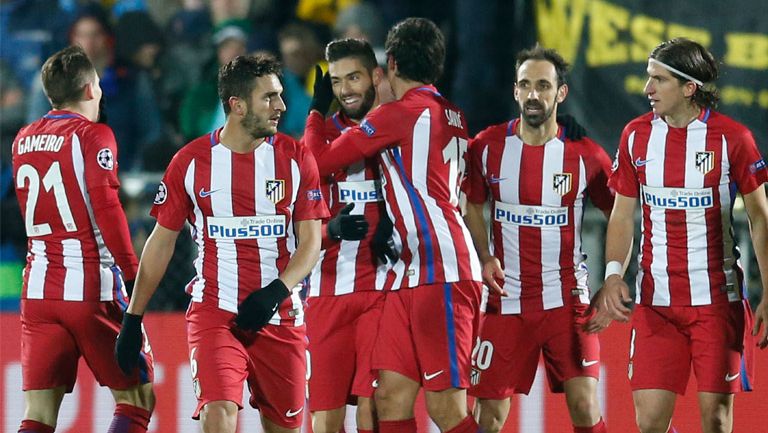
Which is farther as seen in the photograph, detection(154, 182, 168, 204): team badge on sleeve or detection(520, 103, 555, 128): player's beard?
detection(520, 103, 555, 128): player's beard

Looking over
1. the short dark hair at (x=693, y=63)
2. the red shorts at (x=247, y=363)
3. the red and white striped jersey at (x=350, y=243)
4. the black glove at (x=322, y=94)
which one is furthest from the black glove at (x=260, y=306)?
the short dark hair at (x=693, y=63)

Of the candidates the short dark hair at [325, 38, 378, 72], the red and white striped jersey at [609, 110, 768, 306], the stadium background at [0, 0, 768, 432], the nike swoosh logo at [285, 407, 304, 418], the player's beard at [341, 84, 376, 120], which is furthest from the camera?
the stadium background at [0, 0, 768, 432]

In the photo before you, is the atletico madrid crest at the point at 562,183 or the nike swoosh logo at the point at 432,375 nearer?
the nike swoosh logo at the point at 432,375

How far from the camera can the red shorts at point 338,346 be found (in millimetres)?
6180

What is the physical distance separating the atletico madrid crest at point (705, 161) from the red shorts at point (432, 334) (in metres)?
1.05

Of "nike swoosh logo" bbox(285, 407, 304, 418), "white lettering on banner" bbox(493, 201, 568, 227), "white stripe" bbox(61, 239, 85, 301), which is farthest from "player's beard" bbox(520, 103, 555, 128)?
"white stripe" bbox(61, 239, 85, 301)

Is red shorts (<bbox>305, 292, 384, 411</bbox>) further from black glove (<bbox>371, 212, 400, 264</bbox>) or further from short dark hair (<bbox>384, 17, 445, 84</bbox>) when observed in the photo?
short dark hair (<bbox>384, 17, 445, 84</bbox>)

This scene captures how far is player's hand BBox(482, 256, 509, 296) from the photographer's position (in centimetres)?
612

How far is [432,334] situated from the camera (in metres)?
5.64

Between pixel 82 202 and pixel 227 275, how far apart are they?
785 mm

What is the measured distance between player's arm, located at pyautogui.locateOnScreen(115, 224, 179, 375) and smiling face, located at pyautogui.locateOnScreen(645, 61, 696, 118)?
2.09m

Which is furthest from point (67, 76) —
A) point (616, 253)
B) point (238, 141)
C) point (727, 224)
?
point (727, 224)

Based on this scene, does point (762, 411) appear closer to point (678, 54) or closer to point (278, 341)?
point (678, 54)

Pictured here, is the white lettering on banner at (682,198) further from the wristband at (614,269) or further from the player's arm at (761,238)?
the wristband at (614,269)
